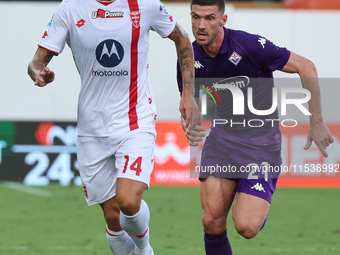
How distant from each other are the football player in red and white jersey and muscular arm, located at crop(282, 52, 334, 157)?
35.4 inches

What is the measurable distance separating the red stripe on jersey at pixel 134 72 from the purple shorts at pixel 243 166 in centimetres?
86

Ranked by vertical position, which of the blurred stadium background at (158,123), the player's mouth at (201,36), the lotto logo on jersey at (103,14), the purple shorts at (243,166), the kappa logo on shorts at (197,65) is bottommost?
the blurred stadium background at (158,123)

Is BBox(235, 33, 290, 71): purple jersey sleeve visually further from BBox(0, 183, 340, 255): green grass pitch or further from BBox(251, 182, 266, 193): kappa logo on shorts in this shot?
BBox(0, 183, 340, 255): green grass pitch

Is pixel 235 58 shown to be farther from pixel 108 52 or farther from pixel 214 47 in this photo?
pixel 108 52

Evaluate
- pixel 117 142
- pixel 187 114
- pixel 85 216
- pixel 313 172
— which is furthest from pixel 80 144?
pixel 313 172

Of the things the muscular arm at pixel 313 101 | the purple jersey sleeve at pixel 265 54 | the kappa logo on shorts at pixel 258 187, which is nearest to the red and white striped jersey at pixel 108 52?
the purple jersey sleeve at pixel 265 54

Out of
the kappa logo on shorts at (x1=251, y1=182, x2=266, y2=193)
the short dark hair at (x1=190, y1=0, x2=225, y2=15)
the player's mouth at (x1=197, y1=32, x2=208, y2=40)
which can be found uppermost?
the short dark hair at (x1=190, y1=0, x2=225, y2=15)

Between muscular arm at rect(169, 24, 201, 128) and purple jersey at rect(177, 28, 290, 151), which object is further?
purple jersey at rect(177, 28, 290, 151)

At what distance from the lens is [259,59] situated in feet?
19.0

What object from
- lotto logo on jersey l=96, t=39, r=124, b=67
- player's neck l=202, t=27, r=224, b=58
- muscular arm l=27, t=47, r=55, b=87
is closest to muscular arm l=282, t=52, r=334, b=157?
player's neck l=202, t=27, r=224, b=58

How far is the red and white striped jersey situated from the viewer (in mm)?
5312

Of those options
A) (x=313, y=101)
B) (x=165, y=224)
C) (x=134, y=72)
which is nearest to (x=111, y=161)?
(x=134, y=72)

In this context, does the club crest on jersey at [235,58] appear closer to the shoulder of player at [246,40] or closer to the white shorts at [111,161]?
the shoulder of player at [246,40]

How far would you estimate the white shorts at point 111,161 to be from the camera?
531cm
